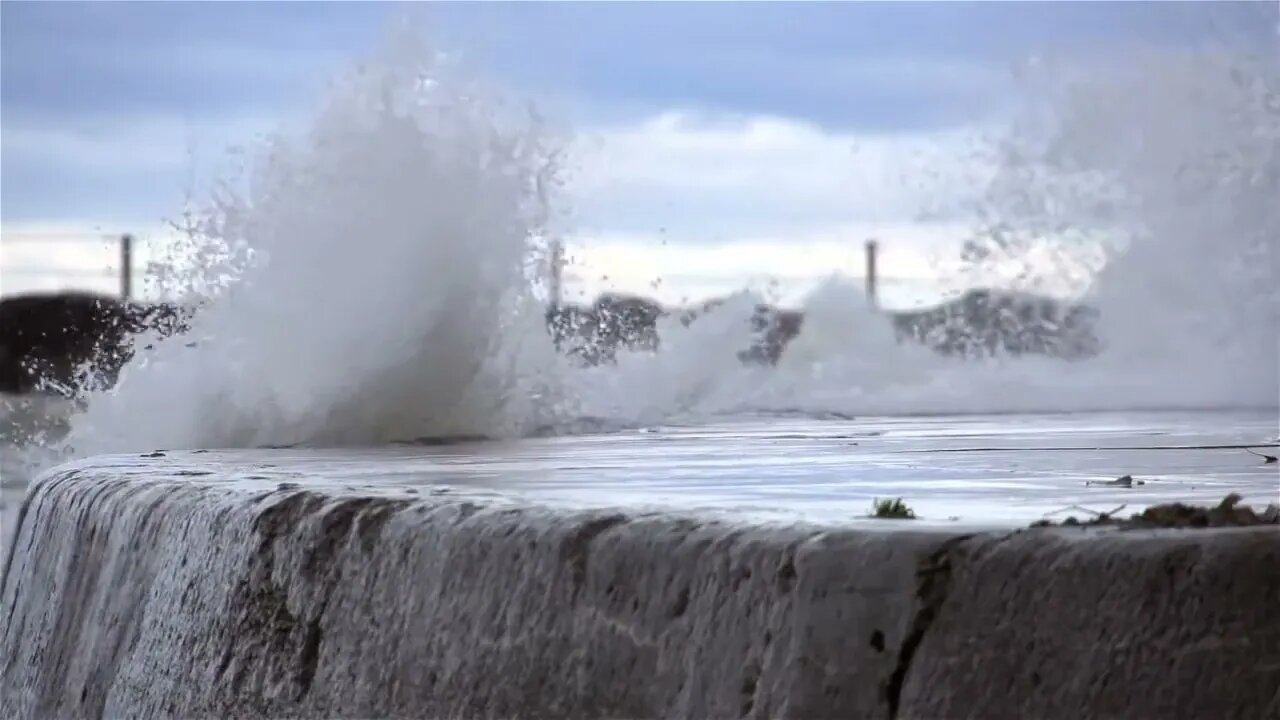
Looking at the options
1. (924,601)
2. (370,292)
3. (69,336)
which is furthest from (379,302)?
(69,336)

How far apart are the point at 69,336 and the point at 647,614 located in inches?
376

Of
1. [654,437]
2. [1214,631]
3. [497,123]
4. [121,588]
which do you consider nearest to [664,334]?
[497,123]

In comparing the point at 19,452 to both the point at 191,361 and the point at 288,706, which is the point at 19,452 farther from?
the point at 288,706

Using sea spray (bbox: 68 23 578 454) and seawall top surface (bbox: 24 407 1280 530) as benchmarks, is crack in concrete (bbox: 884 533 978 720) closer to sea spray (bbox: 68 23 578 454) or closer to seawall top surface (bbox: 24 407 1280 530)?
seawall top surface (bbox: 24 407 1280 530)

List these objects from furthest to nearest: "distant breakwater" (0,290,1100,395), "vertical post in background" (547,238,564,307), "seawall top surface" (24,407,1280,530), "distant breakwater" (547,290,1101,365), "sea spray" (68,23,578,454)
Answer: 1. "distant breakwater" (547,290,1101,365)
2. "distant breakwater" (0,290,1100,395)
3. "vertical post in background" (547,238,564,307)
4. "sea spray" (68,23,578,454)
5. "seawall top surface" (24,407,1280,530)

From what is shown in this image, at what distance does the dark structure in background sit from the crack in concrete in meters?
4.29

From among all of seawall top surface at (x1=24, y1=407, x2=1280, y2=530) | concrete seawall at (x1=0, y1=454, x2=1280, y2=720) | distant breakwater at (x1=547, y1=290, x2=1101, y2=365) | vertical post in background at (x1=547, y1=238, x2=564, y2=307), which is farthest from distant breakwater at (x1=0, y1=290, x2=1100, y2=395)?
concrete seawall at (x1=0, y1=454, x2=1280, y2=720)

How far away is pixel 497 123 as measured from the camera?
5715mm

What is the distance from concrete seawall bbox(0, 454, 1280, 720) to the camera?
1.43 metres

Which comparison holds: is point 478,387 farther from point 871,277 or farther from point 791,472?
point 871,277

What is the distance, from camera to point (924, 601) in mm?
1497

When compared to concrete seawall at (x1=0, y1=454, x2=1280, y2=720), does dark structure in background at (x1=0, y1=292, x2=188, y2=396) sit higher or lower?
higher

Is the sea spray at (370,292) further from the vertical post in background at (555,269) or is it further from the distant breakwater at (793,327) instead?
the distant breakwater at (793,327)

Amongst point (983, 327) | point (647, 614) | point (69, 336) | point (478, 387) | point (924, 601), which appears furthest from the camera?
point (983, 327)
